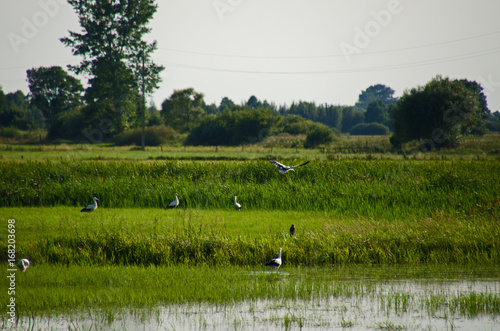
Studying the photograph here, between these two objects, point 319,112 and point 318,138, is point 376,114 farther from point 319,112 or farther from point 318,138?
point 318,138

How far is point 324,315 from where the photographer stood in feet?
30.2

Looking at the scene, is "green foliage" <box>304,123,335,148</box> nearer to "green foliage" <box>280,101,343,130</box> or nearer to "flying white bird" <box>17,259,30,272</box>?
"flying white bird" <box>17,259,30,272</box>

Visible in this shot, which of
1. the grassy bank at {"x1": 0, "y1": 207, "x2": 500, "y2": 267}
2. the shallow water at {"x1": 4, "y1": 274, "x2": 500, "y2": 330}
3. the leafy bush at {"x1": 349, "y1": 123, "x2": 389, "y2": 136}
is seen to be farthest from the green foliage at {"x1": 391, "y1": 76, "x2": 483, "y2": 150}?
the leafy bush at {"x1": 349, "y1": 123, "x2": 389, "y2": 136}

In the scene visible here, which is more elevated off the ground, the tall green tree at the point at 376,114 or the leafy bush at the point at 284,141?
the tall green tree at the point at 376,114

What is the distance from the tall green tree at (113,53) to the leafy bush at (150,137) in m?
3.27

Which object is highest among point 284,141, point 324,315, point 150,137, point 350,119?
point 350,119

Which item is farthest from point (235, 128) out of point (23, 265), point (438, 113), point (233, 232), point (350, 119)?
point (350, 119)

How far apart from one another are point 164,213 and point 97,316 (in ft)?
37.2

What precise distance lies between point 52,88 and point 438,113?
3498 inches

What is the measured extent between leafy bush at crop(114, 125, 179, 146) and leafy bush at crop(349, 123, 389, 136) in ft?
216

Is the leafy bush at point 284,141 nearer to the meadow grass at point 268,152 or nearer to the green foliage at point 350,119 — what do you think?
the meadow grass at point 268,152

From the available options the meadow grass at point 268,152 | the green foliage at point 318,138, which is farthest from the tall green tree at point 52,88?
the green foliage at point 318,138

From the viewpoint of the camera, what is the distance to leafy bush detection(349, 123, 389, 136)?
128m

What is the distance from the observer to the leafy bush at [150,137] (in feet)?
271
